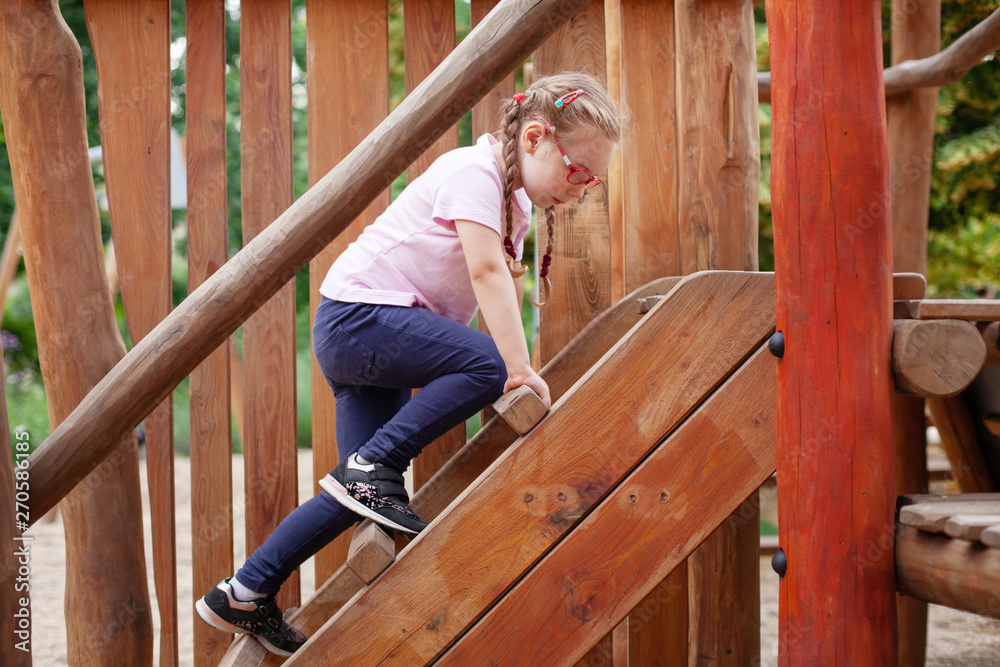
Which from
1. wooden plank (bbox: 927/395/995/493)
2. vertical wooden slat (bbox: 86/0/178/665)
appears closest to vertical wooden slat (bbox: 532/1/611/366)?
vertical wooden slat (bbox: 86/0/178/665)

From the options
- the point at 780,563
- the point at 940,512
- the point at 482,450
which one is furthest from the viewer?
the point at 482,450

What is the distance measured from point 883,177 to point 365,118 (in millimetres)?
1466

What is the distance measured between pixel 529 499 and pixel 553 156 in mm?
799

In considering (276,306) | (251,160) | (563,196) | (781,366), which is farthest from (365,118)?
(781,366)

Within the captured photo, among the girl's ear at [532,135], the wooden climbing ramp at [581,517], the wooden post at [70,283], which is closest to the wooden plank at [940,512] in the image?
the wooden climbing ramp at [581,517]

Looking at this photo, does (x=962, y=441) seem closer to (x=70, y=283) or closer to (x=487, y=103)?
(x=487, y=103)

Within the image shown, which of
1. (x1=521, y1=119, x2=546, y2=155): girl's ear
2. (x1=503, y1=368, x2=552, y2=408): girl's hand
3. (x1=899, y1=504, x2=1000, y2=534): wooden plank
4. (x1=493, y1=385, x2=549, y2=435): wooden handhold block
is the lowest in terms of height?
(x1=899, y1=504, x2=1000, y2=534): wooden plank

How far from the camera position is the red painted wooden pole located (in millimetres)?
1418

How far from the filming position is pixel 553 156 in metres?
1.86

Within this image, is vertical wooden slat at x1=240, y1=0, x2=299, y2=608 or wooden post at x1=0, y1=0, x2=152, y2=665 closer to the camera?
wooden post at x1=0, y1=0, x2=152, y2=665

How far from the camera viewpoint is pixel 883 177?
144 centimetres

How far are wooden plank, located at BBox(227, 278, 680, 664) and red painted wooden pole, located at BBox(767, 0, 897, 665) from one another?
2.36ft

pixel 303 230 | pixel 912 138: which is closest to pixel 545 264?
pixel 303 230

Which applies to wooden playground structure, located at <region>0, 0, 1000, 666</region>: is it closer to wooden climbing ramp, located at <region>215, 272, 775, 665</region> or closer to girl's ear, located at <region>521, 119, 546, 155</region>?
wooden climbing ramp, located at <region>215, 272, 775, 665</region>
